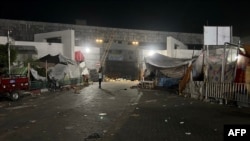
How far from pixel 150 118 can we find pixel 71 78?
20.3 metres

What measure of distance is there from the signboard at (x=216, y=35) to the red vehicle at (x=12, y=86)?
11616 mm

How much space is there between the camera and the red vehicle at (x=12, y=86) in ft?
61.8

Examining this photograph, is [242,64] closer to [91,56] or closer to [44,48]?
[44,48]

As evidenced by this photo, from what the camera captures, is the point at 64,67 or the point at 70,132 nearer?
the point at 70,132

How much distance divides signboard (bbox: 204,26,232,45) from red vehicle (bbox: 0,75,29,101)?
1162 centimetres

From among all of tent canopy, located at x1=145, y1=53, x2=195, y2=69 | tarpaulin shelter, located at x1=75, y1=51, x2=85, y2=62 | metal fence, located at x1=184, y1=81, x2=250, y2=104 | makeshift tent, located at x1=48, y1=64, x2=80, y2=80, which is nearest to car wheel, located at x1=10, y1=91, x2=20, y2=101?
makeshift tent, located at x1=48, y1=64, x2=80, y2=80

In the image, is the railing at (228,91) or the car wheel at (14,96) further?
the car wheel at (14,96)

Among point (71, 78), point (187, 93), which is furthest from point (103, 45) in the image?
point (187, 93)

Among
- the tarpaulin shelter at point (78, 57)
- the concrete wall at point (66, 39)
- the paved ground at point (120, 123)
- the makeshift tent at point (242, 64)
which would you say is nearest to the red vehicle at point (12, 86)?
the paved ground at point (120, 123)

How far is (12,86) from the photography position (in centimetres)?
1933

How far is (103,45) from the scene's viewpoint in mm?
43750

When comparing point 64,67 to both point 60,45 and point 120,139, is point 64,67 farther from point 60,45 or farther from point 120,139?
point 120,139

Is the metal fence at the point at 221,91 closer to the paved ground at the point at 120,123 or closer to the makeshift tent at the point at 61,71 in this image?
the paved ground at the point at 120,123

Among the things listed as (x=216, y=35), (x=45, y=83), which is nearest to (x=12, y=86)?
(x=45, y=83)
